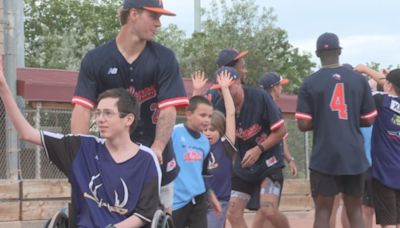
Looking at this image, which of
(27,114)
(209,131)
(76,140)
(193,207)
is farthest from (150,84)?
(27,114)

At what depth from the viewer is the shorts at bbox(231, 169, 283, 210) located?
994cm

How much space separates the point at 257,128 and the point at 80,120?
383 centimetres

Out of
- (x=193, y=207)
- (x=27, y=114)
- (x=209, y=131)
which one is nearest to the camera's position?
(x=193, y=207)

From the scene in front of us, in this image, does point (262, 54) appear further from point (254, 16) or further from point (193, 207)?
point (193, 207)

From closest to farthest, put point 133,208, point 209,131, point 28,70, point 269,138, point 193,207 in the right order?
point 133,208
point 193,207
point 209,131
point 269,138
point 28,70

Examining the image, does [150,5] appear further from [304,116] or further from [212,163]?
[212,163]

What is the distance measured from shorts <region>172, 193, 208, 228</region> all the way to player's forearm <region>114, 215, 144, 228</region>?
2.34 metres

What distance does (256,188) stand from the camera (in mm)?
10148

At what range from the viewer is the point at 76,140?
18.7 feet

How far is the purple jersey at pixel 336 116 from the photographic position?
27.9ft

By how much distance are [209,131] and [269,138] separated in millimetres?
991

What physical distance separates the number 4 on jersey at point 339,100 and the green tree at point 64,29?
29.5 metres

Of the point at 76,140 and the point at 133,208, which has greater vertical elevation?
the point at 76,140

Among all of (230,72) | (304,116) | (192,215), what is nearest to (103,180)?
(192,215)
